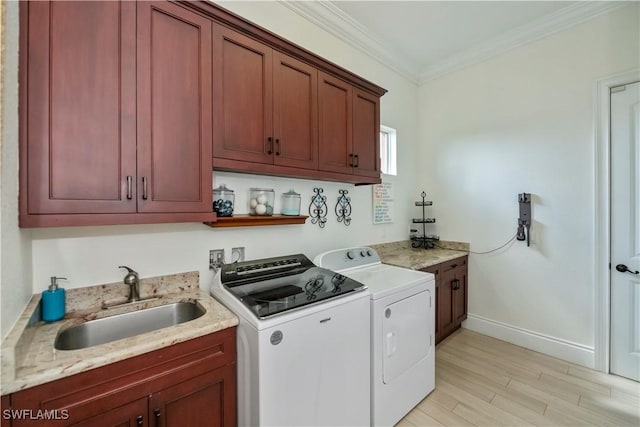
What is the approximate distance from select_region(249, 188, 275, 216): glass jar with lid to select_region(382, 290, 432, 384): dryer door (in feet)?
3.42

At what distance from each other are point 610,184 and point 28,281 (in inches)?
154

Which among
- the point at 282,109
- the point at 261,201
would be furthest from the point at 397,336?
the point at 282,109

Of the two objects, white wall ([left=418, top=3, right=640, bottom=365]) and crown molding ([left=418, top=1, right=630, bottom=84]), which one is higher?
→ crown molding ([left=418, top=1, right=630, bottom=84])

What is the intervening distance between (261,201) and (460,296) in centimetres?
250

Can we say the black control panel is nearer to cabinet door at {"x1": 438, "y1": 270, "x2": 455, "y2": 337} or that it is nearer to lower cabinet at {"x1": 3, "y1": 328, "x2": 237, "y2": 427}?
lower cabinet at {"x1": 3, "y1": 328, "x2": 237, "y2": 427}

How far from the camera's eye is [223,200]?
1.68 meters

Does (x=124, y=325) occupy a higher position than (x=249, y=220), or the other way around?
→ (x=249, y=220)

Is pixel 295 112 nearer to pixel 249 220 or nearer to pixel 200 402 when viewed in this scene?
pixel 249 220

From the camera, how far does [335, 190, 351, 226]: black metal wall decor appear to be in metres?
2.56

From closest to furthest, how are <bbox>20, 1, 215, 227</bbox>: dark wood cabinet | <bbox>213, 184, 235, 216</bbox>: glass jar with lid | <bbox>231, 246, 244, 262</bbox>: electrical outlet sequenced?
<bbox>20, 1, 215, 227</bbox>: dark wood cabinet
<bbox>213, 184, 235, 216</bbox>: glass jar with lid
<bbox>231, 246, 244, 262</bbox>: electrical outlet

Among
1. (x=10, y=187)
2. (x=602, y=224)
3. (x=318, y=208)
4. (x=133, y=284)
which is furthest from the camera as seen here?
→ (x=318, y=208)

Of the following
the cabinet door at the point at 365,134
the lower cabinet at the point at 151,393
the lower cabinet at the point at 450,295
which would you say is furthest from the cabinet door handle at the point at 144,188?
the lower cabinet at the point at 450,295

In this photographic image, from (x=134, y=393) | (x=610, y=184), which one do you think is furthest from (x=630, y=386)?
(x=134, y=393)

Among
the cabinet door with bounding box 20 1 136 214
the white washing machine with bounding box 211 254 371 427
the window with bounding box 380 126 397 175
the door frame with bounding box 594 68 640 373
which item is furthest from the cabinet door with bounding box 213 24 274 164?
the door frame with bounding box 594 68 640 373
